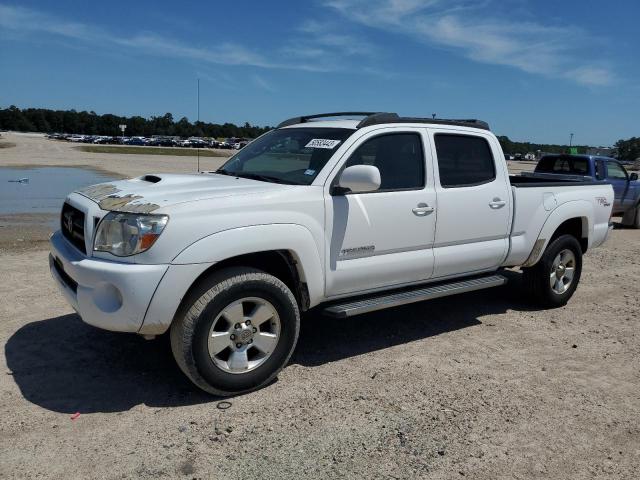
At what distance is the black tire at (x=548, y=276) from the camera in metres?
6.23

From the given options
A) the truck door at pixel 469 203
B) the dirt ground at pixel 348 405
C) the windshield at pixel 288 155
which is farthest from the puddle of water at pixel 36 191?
the truck door at pixel 469 203

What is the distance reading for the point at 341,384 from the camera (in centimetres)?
427

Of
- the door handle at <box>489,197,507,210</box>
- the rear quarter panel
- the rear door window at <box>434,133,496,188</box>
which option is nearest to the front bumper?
the rear door window at <box>434,133,496,188</box>

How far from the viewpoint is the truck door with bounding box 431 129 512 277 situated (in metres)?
5.09

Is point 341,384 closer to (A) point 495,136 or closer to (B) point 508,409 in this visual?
(B) point 508,409

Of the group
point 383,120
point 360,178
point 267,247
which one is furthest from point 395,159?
point 267,247

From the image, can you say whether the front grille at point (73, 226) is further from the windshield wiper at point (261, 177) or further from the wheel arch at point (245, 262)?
the windshield wiper at point (261, 177)

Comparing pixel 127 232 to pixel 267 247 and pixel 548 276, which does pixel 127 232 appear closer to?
pixel 267 247

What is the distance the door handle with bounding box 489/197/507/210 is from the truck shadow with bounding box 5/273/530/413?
124cm

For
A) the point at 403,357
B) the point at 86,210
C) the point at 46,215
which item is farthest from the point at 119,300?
the point at 46,215

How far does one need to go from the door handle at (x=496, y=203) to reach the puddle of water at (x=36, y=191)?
10078 millimetres

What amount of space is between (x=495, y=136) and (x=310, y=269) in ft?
9.26

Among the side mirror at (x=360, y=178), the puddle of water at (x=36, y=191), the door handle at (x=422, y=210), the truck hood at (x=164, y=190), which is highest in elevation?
the side mirror at (x=360, y=178)

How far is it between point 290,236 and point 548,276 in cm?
348
